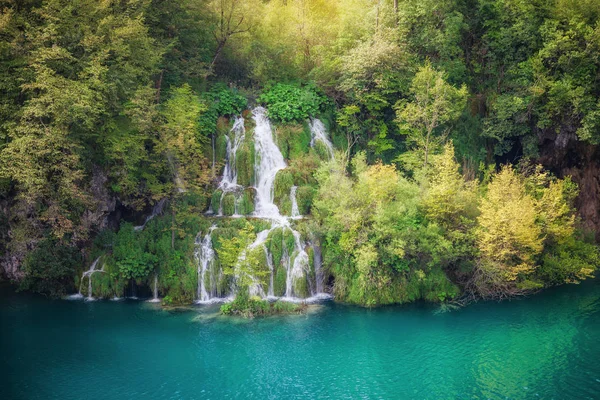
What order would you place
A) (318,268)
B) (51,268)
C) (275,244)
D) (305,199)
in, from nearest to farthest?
1. (51,268)
2. (275,244)
3. (318,268)
4. (305,199)

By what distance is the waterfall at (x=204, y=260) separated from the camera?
2298 cm

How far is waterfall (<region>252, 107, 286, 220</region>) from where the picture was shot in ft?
85.3

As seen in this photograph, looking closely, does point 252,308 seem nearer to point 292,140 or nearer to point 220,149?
point 220,149

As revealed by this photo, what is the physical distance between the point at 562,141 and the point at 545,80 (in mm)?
4648

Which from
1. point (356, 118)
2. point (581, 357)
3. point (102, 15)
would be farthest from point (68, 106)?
point (581, 357)

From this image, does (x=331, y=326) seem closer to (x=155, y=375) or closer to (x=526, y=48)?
(x=155, y=375)

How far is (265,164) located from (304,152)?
2757mm

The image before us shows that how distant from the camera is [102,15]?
22281 mm

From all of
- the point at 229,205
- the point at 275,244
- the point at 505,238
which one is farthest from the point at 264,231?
the point at 505,238

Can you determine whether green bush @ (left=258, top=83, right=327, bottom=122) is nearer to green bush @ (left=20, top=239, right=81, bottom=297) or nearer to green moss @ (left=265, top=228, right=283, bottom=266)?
green moss @ (left=265, top=228, right=283, bottom=266)

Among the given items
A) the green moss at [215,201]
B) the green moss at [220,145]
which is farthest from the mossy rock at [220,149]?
the green moss at [215,201]

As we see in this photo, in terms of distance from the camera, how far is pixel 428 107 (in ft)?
88.3

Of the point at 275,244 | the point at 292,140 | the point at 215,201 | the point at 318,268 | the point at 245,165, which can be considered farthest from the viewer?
the point at 292,140

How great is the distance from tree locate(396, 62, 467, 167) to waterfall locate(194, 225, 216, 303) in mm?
13246
